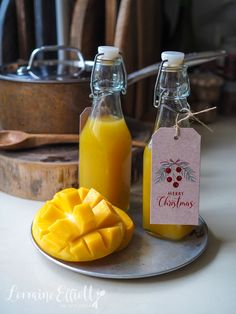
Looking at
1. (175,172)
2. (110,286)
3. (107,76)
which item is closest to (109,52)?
(107,76)

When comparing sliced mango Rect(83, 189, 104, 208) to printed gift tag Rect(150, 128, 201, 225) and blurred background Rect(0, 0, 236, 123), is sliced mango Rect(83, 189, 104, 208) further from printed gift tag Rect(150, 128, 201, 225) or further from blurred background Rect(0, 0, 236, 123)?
blurred background Rect(0, 0, 236, 123)

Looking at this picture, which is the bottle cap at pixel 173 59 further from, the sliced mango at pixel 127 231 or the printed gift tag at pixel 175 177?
the sliced mango at pixel 127 231

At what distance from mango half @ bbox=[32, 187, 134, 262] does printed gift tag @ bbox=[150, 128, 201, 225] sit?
5cm

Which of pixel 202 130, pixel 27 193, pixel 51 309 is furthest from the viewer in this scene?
pixel 202 130

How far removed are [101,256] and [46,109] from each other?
1.06 feet

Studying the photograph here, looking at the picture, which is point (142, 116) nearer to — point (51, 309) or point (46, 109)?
point (46, 109)

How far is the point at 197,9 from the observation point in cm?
125

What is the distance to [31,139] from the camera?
0.75 m

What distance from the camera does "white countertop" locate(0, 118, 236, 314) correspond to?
18.5 inches

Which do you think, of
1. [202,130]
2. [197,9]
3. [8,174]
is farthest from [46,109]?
[197,9]

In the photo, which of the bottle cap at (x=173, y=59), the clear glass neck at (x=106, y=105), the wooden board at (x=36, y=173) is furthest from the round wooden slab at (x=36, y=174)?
the bottle cap at (x=173, y=59)

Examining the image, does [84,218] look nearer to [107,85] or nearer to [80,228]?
[80,228]

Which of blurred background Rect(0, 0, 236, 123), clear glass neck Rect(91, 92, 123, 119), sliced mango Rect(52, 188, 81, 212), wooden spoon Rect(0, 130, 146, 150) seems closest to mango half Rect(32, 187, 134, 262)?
sliced mango Rect(52, 188, 81, 212)

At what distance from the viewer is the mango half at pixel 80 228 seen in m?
0.50
